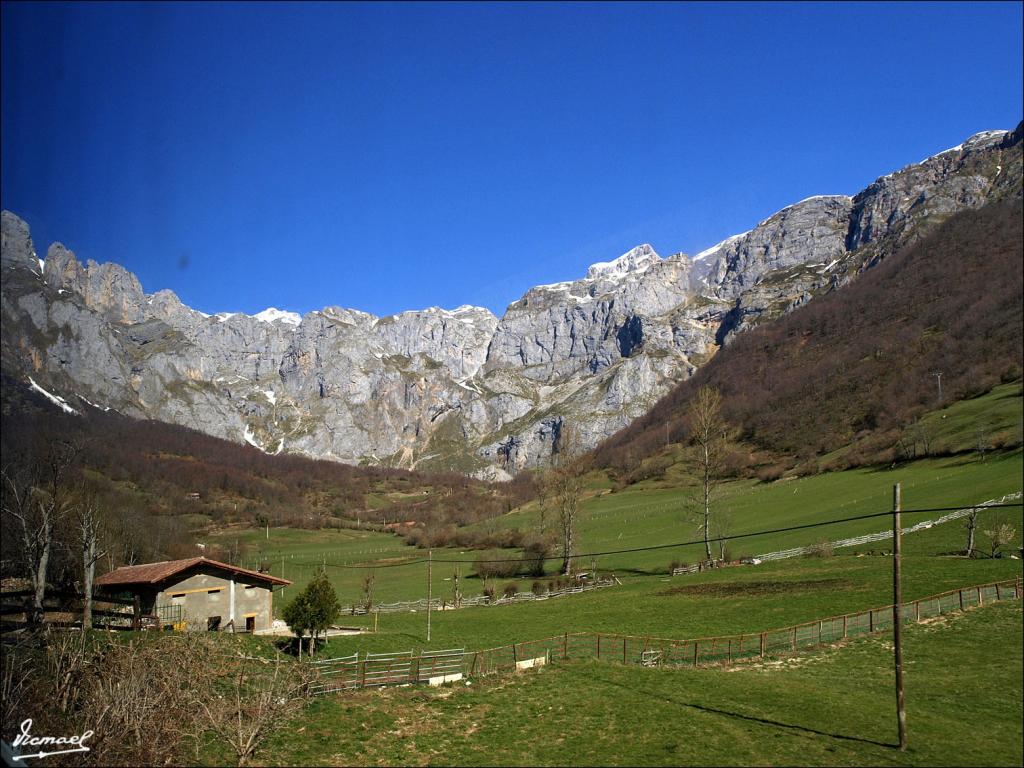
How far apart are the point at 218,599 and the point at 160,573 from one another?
4.15 metres

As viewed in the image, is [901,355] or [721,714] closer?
[721,714]

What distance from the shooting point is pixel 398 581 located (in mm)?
83938

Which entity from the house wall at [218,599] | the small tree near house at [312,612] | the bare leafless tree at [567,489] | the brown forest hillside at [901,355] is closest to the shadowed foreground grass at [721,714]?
the small tree near house at [312,612]

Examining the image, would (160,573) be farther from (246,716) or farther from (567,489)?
(567,489)

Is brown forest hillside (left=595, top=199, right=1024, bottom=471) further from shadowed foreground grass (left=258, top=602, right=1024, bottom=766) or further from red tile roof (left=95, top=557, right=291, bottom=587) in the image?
red tile roof (left=95, top=557, right=291, bottom=587)

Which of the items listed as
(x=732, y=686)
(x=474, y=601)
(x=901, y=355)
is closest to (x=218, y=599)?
(x=474, y=601)

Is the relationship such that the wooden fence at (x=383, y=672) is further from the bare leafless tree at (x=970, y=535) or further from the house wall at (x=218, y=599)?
the bare leafless tree at (x=970, y=535)

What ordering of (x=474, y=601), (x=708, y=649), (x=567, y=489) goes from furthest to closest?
1. (x=567, y=489)
2. (x=474, y=601)
3. (x=708, y=649)

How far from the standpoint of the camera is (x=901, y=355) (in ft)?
419

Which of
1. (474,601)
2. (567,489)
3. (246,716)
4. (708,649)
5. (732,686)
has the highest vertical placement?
(567,489)

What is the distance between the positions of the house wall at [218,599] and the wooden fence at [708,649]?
1358 centimetres

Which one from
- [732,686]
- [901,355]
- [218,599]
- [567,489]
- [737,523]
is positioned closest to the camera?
[732,686]

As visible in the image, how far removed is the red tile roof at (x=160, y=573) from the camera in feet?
136

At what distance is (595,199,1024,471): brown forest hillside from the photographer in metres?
89.9
